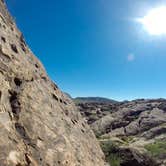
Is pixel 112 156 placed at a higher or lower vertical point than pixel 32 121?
higher

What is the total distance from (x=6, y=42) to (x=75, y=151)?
31.4 ft

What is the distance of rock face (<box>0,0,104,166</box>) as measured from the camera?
1647cm

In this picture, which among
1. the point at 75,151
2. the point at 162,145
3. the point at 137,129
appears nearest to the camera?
the point at 75,151

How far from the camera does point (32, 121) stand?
18703 millimetres

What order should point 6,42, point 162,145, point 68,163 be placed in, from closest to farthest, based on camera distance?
point 68,163, point 6,42, point 162,145

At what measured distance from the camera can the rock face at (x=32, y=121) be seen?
16.5 metres

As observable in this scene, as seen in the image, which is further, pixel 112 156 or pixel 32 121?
pixel 112 156

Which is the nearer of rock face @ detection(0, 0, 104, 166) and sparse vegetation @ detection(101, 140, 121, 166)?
rock face @ detection(0, 0, 104, 166)

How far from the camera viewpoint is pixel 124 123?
183250 millimetres

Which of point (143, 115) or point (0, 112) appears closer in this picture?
point (0, 112)

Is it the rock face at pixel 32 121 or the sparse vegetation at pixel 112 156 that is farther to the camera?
the sparse vegetation at pixel 112 156

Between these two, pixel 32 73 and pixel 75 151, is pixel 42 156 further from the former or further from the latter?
pixel 32 73

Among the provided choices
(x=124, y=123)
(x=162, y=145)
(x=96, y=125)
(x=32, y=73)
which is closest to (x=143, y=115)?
(x=124, y=123)

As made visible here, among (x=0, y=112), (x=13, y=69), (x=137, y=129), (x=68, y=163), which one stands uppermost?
(x=137, y=129)
